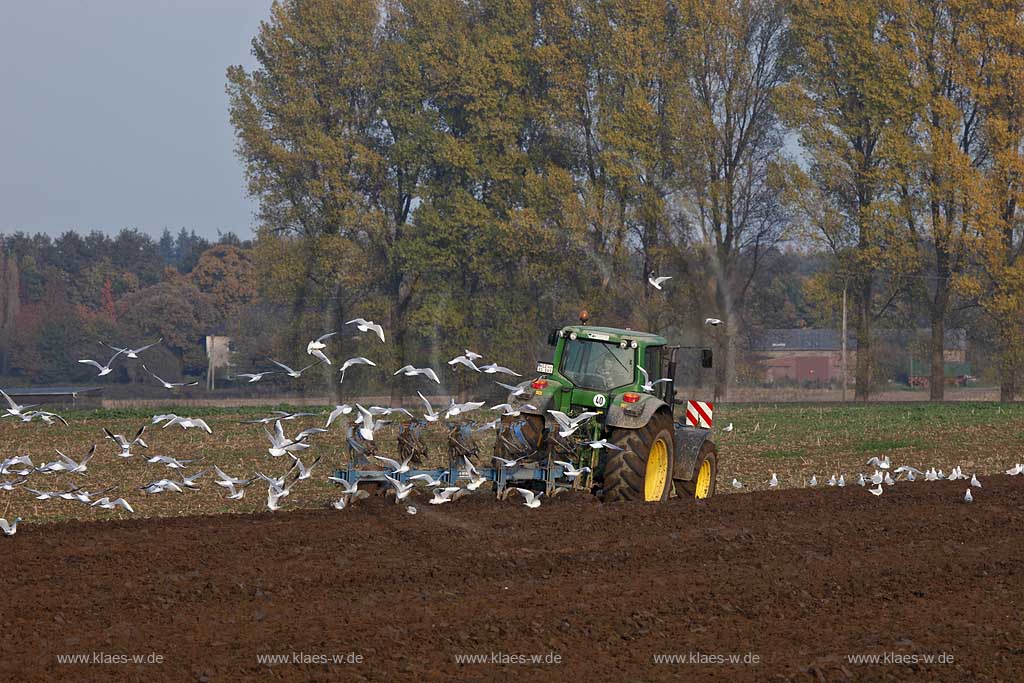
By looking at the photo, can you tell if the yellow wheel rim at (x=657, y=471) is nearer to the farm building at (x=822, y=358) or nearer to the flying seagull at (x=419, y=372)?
the flying seagull at (x=419, y=372)

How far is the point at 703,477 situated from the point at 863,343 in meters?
31.0

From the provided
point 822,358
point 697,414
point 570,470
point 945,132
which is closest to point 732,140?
point 945,132

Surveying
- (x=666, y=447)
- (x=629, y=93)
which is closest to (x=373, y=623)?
(x=666, y=447)

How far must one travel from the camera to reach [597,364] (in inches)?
574

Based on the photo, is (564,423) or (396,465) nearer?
(564,423)

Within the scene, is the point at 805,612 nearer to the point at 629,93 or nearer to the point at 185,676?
the point at 185,676

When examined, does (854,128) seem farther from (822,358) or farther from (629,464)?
(822,358)

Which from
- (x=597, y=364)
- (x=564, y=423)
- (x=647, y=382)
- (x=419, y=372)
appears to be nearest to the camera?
(x=419, y=372)

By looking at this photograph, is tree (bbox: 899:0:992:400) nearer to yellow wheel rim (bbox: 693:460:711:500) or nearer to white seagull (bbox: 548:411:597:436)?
yellow wheel rim (bbox: 693:460:711:500)

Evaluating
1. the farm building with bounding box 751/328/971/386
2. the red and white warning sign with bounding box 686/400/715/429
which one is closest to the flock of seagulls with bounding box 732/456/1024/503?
the red and white warning sign with bounding box 686/400/715/429

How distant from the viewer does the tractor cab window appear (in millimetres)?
14508

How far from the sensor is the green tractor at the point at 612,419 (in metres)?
13.7

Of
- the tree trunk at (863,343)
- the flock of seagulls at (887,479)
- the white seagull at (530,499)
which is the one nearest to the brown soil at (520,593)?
the white seagull at (530,499)

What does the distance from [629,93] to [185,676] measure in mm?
36384
